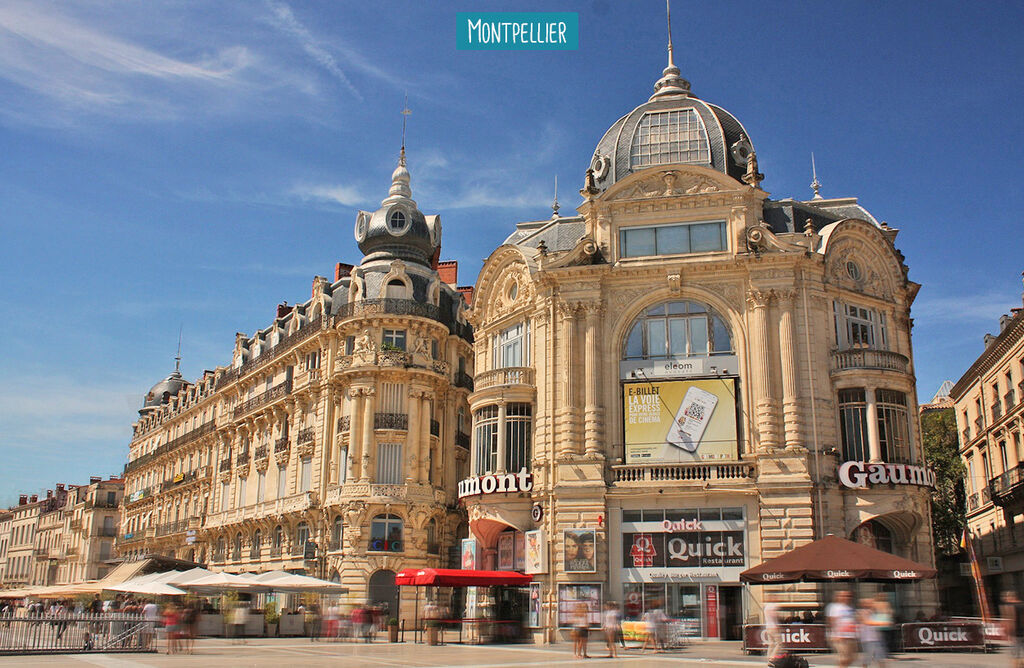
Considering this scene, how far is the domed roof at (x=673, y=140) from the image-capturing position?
125ft

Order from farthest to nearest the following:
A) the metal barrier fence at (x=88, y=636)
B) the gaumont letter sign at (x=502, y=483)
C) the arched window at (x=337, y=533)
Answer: the arched window at (x=337, y=533) → the gaumont letter sign at (x=502, y=483) → the metal barrier fence at (x=88, y=636)

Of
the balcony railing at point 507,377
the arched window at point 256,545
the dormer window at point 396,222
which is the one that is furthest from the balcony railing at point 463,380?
the arched window at point 256,545

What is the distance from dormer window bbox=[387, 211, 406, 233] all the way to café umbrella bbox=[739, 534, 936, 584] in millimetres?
29771

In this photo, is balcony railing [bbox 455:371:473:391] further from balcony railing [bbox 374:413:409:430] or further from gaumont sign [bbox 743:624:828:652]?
gaumont sign [bbox 743:624:828:652]

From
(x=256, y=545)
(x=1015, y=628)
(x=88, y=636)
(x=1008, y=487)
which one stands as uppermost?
(x=1008, y=487)

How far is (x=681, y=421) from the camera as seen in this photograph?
33656mm

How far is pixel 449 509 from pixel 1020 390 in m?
26.7

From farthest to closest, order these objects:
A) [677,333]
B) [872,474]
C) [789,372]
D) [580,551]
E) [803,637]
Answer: [677,333] → [789,372] → [580,551] → [872,474] → [803,637]

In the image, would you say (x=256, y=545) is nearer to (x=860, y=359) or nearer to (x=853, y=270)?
(x=860, y=359)

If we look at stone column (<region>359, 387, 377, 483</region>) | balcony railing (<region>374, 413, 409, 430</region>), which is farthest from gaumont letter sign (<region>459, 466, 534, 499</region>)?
balcony railing (<region>374, 413, 409, 430</region>)

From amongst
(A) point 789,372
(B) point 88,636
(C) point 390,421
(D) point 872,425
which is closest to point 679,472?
(A) point 789,372

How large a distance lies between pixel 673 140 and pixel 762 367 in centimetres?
1107

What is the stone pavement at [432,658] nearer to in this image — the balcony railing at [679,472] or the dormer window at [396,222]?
the balcony railing at [679,472]

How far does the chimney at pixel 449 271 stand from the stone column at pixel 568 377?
19.4m
